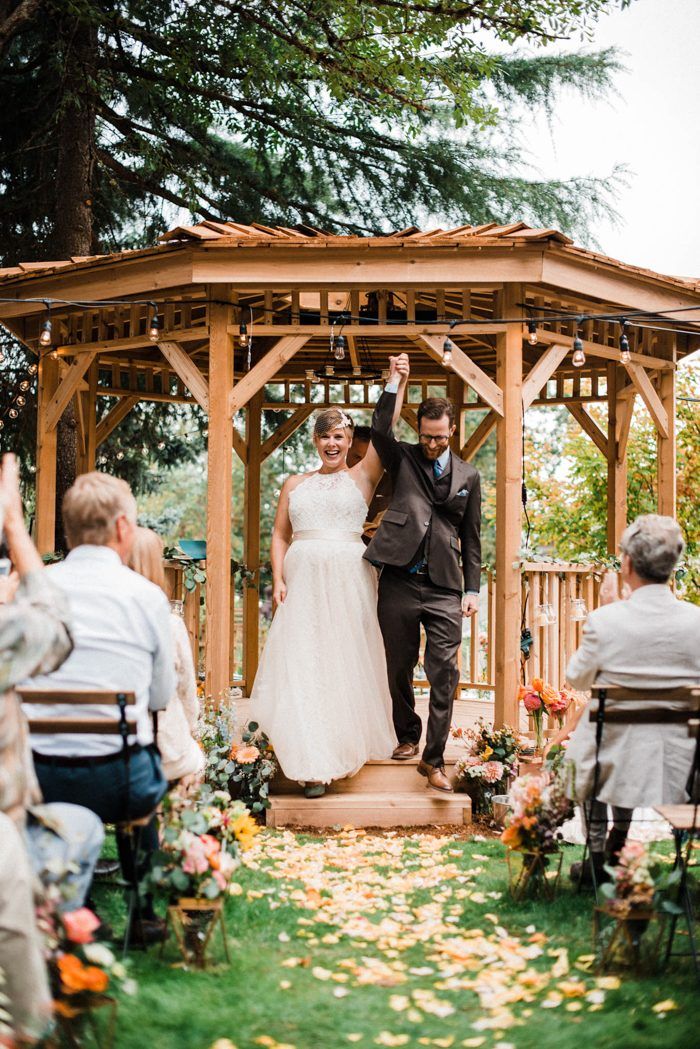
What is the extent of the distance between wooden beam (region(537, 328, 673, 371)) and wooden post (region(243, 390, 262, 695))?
3610mm

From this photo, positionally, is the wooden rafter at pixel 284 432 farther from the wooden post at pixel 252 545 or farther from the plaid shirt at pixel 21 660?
the plaid shirt at pixel 21 660

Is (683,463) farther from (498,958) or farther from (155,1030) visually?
(155,1030)

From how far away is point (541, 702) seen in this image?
669 cm

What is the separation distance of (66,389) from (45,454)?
2.42ft

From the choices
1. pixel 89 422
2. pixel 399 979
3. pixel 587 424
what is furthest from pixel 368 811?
pixel 89 422

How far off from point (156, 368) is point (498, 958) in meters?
7.59

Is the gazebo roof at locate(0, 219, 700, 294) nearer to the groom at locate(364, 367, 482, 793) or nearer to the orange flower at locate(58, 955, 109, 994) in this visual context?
the groom at locate(364, 367, 482, 793)

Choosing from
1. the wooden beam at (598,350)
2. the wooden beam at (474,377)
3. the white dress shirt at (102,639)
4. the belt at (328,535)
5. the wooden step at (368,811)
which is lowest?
the wooden step at (368,811)

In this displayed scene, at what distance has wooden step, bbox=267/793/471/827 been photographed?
6406 mm

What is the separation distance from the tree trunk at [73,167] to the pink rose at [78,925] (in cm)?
841

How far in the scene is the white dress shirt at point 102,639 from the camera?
3664 millimetres

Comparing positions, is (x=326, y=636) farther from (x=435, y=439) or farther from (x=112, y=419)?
(x=112, y=419)

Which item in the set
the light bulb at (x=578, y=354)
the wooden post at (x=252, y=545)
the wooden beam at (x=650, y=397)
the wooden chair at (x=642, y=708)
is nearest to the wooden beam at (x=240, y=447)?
the wooden post at (x=252, y=545)

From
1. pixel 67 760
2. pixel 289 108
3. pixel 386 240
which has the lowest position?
pixel 67 760
